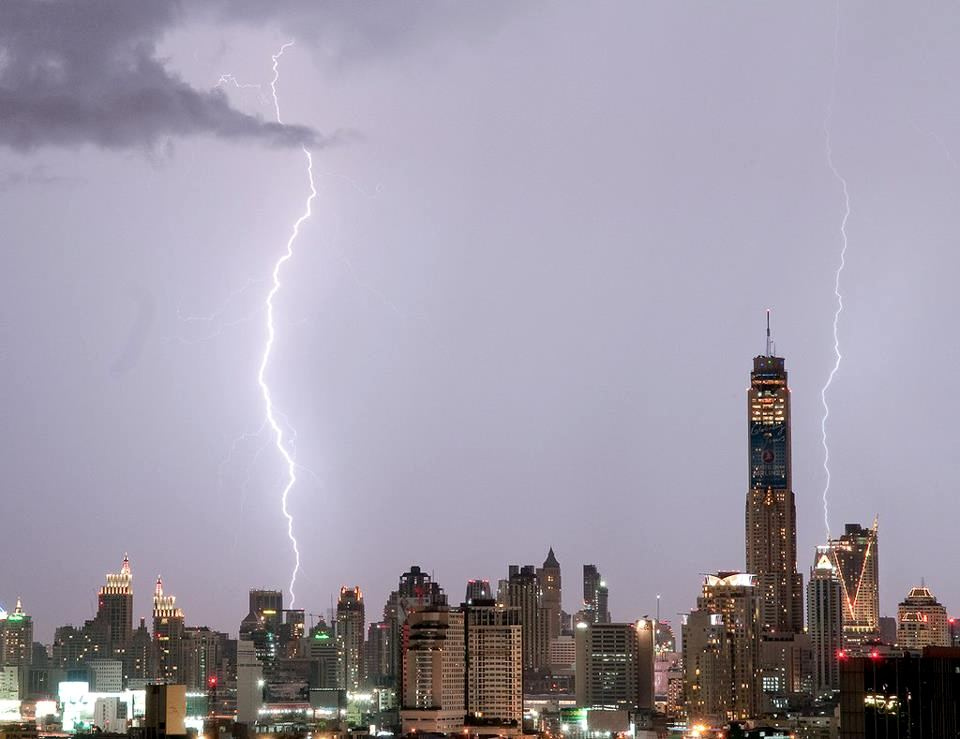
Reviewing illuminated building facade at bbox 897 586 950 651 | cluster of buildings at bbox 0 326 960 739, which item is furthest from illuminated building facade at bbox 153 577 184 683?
illuminated building facade at bbox 897 586 950 651

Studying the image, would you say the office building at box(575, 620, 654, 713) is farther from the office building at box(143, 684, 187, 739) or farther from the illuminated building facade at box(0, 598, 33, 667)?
the office building at box(143, 684, 187, 739)

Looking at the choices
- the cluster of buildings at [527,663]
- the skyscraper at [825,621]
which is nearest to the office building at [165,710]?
the cluster of buildings at [527,663]

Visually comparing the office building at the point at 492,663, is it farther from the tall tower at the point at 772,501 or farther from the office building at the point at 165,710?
the office building at the point at 165,710

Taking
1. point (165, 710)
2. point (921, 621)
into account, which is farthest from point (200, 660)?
point (165, 710)

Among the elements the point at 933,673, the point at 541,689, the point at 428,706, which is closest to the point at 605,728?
the point at 428,706

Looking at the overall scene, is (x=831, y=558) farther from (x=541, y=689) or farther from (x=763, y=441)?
(x=541, y=689)
